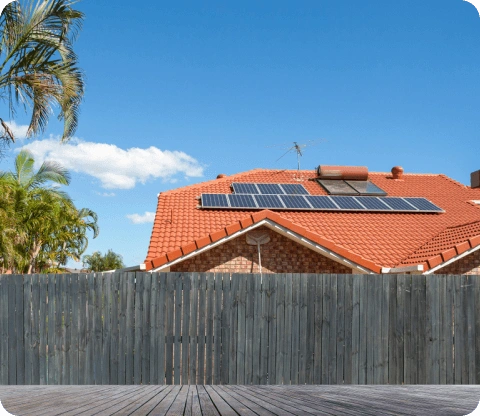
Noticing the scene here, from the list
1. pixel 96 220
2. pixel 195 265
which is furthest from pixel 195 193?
pixel 96 220

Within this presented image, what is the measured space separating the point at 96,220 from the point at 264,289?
81.7 feet

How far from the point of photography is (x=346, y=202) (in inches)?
733

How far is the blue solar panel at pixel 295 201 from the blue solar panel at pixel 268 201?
21cm

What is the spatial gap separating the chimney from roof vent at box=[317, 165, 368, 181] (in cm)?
564

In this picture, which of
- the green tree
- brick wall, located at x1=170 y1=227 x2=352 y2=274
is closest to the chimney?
brick wall, located at x1=170 y1=227 x2=352 y2=274

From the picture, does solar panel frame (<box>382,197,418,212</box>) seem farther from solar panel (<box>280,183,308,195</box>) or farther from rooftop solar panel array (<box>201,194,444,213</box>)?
solar panel (<box>280,183,308,195</box>)

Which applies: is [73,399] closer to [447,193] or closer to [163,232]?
[163,232]

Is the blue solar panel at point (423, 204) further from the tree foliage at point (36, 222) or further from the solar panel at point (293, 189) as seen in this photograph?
the tree foliage at point (36, 222)

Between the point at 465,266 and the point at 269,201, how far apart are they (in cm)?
618

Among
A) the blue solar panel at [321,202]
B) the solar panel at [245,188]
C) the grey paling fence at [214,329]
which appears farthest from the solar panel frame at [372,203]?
the grey paling fence at [214,329]

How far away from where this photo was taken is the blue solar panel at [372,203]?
60.0ft

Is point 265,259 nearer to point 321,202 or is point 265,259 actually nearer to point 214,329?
point 214,329

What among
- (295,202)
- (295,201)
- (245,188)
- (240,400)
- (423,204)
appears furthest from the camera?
(245,188)

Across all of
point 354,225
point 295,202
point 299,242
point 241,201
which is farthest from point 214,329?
point 295,202
